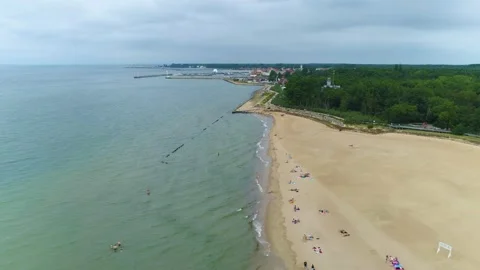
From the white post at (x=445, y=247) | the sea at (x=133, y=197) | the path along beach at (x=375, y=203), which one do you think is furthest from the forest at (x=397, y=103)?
the white post at (x=445, y=247)

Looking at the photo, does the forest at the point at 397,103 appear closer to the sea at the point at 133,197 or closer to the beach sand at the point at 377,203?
the beach sand at the point at 377,203

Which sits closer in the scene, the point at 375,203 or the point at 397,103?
the point at 375,203

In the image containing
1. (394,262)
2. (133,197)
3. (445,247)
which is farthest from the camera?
(133,197)

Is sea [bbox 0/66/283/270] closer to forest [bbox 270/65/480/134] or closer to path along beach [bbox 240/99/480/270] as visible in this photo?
path along beach [bbox 240/99/480/270]

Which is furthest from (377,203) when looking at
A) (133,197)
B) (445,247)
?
(133,197)

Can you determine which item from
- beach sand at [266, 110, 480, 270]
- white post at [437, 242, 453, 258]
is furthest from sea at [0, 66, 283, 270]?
white post at [437, 242, 453, 258]

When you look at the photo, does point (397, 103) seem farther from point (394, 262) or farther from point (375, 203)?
point (394, 262)

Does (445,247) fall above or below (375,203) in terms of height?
above

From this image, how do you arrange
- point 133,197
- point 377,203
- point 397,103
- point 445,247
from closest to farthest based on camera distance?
point 445,247
point 377,203
point 133,197
point 397,103
